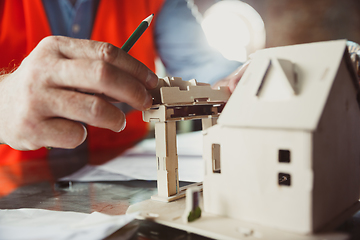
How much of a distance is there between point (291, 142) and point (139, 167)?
2.37ft

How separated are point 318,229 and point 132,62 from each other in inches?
17.2

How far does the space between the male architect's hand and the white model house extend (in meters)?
0.19

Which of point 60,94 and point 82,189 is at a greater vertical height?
point 60,94

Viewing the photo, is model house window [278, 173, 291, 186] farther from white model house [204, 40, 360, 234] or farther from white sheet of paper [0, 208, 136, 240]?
white sheet of paper [0, 208, 136, 240]

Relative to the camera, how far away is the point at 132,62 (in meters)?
0.58

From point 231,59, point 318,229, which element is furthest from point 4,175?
point 231,59

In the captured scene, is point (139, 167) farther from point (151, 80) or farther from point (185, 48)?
point (185, 48)

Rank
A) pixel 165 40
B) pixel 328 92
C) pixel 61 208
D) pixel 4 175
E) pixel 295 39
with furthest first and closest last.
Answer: pixel 165 40 < pixel 295 39 < pixel 4 175 < pixel 61 208 < pixel 328 92

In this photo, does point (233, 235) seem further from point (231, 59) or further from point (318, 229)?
point (231, 59)

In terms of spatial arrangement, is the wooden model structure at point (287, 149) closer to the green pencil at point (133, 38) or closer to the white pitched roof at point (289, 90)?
the white pitched roof at point (289, 90)

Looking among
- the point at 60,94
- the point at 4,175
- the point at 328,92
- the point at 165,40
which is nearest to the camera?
the point at 328,92

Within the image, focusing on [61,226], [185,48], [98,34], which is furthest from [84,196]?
[185,48]

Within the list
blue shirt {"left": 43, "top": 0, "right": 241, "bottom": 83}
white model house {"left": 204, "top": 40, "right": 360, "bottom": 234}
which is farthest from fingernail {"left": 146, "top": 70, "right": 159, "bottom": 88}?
blue shirt {"left": 43, "top": 0, "right": 241, "bottom": 83}

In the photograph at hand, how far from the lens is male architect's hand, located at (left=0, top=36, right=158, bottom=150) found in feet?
1.73
